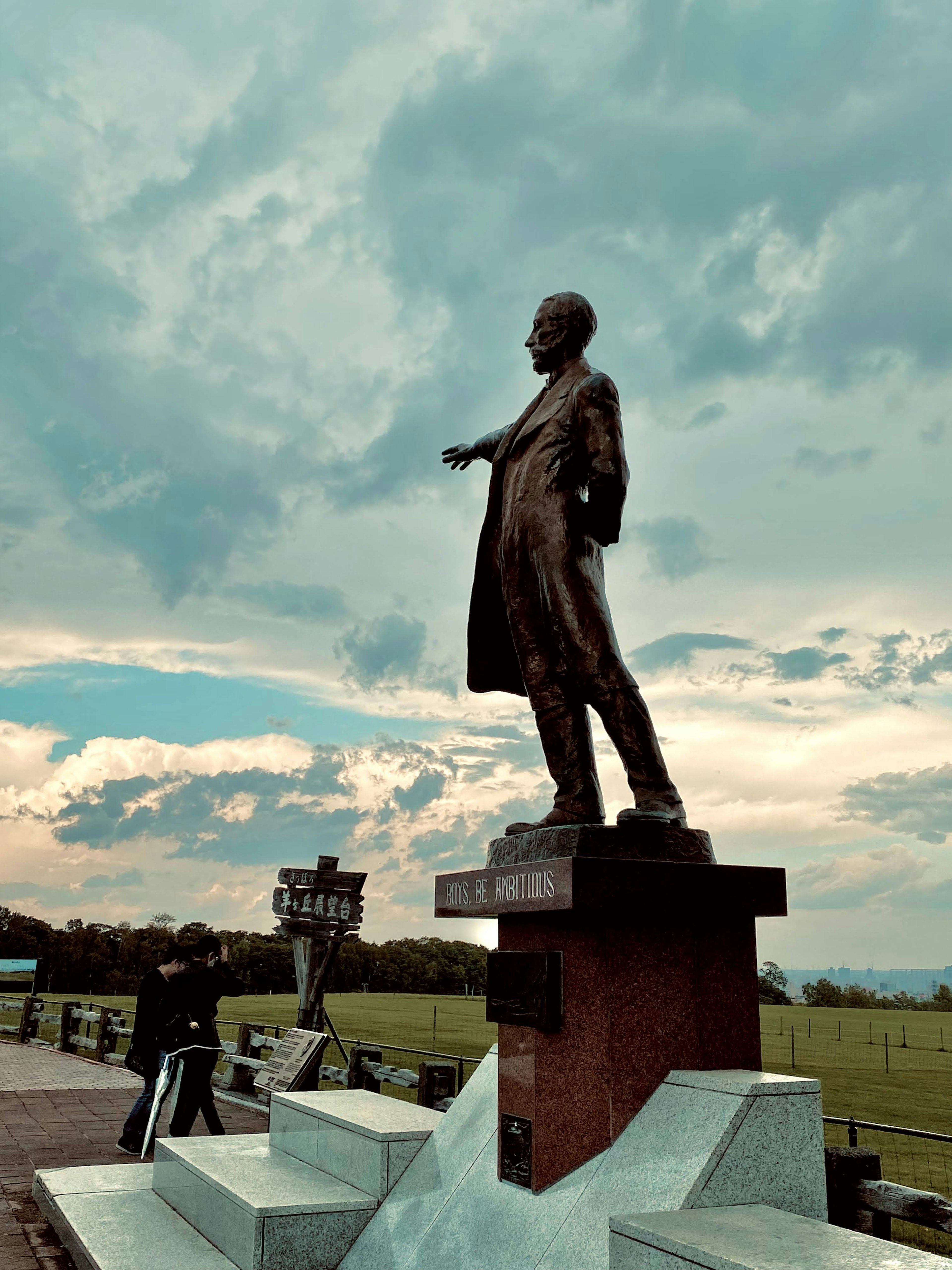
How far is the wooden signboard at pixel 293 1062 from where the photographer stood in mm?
9141

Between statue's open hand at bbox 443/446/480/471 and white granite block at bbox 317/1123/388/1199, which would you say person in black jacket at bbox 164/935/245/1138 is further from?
statue's open hand at bbox 443/446/480/471

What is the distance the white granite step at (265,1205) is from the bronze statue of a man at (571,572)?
197 cm

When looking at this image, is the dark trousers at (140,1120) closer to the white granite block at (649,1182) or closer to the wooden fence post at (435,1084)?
the wooden fence post at (435,1084)

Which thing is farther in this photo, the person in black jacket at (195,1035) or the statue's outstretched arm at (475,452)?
the person in black jacket at (195,1035)

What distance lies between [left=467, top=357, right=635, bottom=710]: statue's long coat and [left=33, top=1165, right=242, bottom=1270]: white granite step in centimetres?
315

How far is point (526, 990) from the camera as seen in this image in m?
4.26

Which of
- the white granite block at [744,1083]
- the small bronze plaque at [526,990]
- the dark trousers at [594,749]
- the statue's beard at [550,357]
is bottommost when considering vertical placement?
the white granite block at [744,1083]

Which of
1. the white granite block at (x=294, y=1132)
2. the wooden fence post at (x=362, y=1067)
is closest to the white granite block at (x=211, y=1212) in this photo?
the white granite block at (x=294, y=1132)

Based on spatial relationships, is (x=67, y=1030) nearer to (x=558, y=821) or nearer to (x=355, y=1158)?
(x=355, y=1158)

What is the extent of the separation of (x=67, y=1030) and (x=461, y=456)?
15714 mm

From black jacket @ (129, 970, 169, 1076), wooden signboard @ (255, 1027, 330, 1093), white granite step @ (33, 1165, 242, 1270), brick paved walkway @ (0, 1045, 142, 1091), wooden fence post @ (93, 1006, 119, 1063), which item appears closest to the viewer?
white granite step @ (33, 1165, 242, 1270)

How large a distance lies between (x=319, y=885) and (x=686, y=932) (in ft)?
27.2

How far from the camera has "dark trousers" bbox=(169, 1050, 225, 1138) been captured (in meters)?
7.78

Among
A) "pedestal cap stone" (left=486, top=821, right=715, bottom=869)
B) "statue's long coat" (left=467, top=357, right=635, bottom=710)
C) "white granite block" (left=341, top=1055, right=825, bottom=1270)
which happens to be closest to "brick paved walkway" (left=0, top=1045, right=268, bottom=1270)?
"white granite block" (left=341, top=1055, right=825, bottom=1270)
